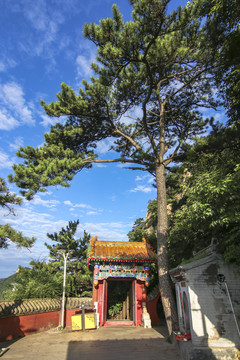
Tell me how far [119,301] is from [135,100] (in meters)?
13.6

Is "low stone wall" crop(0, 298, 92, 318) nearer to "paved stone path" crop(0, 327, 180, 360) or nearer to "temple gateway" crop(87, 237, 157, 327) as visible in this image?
"paved stone path" crop(0, 327, 180, 360)

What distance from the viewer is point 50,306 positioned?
40.0ft

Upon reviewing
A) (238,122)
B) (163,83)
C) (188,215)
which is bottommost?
(188,215)

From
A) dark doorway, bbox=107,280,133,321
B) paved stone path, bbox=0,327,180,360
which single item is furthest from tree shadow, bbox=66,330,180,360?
dark doorway, bbox=107,280,133,321

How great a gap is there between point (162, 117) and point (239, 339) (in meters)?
10.5

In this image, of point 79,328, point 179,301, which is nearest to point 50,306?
point 79,328

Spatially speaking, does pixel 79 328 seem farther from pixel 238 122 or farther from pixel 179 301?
pixel 238 122

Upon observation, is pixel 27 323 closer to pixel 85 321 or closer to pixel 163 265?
pixel 85 321

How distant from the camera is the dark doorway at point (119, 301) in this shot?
48.5 ft

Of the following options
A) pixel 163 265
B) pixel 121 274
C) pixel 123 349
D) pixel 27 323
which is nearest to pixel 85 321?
pixel 27 323

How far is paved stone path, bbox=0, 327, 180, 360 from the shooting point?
24.2 feet

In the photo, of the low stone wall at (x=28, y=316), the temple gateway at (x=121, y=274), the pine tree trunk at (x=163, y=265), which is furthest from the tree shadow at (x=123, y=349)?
the temple gateway at (x=121, y=274)

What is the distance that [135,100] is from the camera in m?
12.2

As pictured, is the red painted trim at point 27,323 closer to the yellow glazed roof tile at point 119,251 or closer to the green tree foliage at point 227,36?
the yellow glazed roof tile at point 119,251
